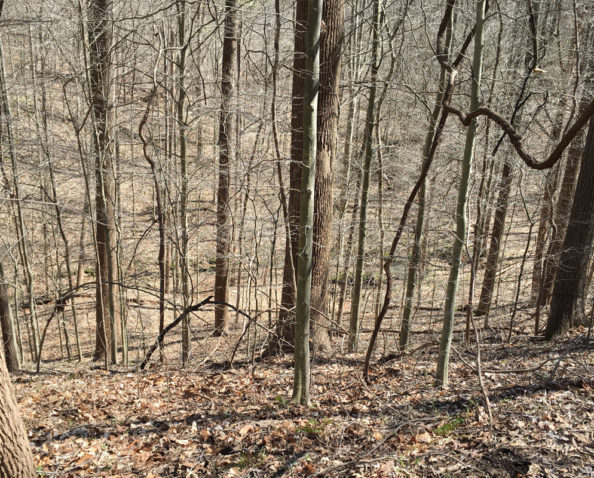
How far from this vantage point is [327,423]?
161 inches

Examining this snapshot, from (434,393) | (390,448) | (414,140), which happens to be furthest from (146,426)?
(414,140)

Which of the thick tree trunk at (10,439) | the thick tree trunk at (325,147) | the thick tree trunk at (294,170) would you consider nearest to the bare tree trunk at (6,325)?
the thick tree trunk at (294,170)

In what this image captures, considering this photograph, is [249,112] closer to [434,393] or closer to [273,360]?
[273,360]

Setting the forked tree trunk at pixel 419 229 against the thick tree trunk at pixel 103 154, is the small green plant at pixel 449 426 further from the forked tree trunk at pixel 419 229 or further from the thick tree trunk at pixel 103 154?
the thick tree trunk at pixel 103 154

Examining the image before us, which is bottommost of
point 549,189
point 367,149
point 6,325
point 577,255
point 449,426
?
point 6,325

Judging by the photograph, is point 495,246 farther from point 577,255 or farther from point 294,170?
point 294,170

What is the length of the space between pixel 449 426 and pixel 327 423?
1103 millimetres

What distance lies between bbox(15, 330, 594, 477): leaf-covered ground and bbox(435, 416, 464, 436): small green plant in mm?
14

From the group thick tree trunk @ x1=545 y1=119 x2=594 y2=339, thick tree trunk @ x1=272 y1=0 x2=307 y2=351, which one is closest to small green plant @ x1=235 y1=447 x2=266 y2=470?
thick tree trunk @ x1=272 y1=0 x2=307 y2=351

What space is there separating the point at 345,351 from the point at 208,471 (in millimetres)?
4348

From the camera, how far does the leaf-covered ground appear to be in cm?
321

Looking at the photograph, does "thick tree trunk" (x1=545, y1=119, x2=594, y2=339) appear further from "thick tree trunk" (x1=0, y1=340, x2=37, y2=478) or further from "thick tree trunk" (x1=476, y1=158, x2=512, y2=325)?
"thick tree trunk" (x1=0, y1=340, x2=37, y2=478)

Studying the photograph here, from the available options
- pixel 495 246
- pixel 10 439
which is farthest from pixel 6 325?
pixel 495 246

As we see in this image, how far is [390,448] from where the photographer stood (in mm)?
3455
